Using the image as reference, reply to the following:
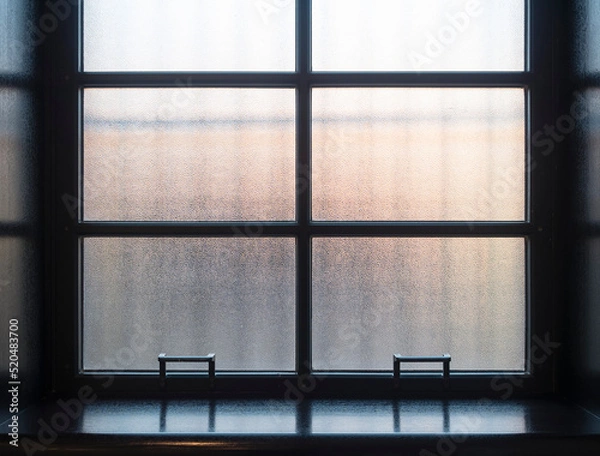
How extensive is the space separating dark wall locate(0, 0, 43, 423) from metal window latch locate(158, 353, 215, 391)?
308 mm

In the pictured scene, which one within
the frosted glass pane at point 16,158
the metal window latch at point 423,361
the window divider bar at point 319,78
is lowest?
the metal window latch at point 423,361

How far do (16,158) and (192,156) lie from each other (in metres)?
0.44

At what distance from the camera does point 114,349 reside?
1.91 metres

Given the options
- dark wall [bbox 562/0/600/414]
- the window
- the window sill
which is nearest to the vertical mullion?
the window

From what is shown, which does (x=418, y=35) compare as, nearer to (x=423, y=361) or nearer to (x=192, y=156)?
(x=192, y=156)

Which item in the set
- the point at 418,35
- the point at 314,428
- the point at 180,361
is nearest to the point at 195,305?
the point at 180,361

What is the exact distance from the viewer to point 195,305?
191 cm

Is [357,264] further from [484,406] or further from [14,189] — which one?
[14,189]

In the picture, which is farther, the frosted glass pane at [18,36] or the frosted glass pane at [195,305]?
the frosted glass pane at [195,305]

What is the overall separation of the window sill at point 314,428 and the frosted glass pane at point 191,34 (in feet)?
2.92

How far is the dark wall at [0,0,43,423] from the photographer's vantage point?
5.45 feet

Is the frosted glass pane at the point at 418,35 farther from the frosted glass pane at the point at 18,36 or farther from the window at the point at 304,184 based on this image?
the frosted glass pane at the point at 18,36

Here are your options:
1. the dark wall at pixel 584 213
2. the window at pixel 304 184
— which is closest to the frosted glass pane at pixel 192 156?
the window at pixel 304 184

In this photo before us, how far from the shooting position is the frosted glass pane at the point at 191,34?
6.30 ft
